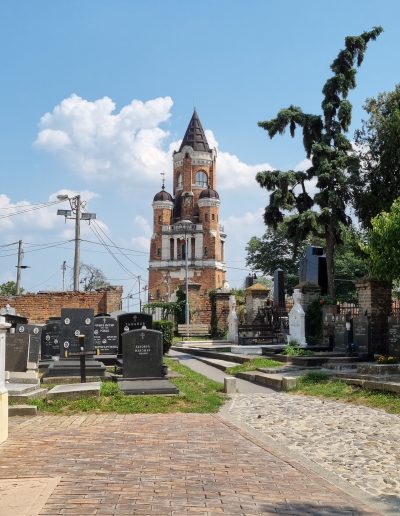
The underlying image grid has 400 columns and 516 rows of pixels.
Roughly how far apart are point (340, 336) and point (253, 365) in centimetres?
319

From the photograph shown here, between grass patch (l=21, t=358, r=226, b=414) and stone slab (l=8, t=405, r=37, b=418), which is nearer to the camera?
stone slab (l=8, t=405, r=37, b=418)

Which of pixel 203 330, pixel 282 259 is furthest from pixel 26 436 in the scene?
pixel 282 259

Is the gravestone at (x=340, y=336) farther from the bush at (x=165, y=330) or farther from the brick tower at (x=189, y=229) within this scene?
the brick tower at (x=189, y=229)

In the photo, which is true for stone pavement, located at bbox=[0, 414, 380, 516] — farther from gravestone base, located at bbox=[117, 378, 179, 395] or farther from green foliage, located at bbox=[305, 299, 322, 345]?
green foliage, located at bbox=[305, 299, 322, 345]

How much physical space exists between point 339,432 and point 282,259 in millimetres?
54029

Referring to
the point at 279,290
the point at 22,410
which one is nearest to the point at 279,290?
the point at 279,290

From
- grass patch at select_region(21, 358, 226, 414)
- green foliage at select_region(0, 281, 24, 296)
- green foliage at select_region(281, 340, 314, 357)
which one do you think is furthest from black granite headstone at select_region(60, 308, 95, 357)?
green foliage at select_region(0, 281, 24, 296)

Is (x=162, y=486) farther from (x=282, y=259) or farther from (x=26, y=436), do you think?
(x=282, y=259)

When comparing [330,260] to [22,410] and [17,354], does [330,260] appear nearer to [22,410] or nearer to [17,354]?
[17,354]

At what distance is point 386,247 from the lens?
15.4 m

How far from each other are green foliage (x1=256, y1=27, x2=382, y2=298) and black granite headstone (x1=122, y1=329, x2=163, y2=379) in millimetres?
13694

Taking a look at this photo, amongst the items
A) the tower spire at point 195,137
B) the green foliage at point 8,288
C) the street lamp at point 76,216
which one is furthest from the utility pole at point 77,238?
the tower spire at point 195,137

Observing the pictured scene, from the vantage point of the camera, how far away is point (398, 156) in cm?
2523

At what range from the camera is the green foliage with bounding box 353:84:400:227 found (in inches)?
1000
